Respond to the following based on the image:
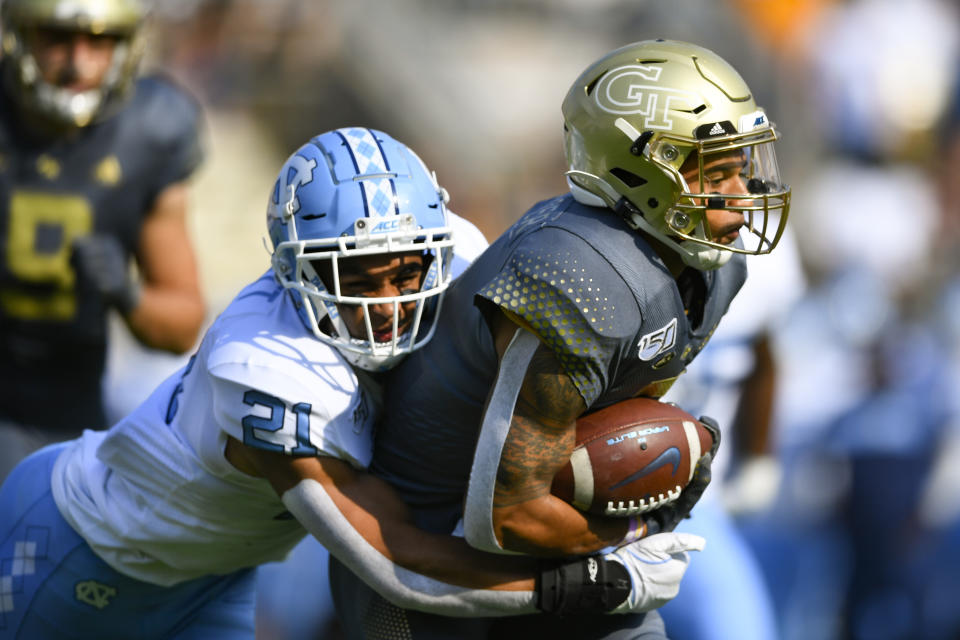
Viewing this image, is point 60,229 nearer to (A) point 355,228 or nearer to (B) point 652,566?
(A) point 355,228

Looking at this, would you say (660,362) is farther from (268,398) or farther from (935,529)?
(935,529)

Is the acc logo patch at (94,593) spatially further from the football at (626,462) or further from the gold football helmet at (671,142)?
the gold football helmet at (671,142)

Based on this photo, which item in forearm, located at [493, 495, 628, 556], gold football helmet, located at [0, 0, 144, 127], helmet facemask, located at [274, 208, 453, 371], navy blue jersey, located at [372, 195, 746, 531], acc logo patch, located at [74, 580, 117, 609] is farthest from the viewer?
gold football helmet, located at [0, 0, 144, 127]

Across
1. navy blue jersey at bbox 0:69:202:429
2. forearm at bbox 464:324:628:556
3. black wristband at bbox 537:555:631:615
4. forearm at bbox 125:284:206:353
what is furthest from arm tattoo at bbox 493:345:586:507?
navy blue jersey at bbox 0:69:202:429

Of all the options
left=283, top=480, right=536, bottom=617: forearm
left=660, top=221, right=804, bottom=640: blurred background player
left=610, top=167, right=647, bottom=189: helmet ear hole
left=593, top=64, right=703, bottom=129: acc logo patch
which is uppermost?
left=593, top=64, right=703, bottom=129: acc logo patch

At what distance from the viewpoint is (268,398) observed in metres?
2.51

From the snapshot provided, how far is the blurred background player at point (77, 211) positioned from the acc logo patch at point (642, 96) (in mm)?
2012

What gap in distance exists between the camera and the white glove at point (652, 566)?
262cm

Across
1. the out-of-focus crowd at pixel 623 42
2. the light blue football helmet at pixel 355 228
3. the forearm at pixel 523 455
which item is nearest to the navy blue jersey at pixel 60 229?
the light blue football helmet at pixel 355 228

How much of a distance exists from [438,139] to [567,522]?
19.2ft

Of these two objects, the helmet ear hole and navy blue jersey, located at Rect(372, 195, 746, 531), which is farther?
the helmet ear hole

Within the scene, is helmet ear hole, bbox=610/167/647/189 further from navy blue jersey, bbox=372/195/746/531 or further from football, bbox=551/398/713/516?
football, bbox=551/398/713/516

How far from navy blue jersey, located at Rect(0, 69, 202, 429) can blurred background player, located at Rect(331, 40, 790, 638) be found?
71.2 inches

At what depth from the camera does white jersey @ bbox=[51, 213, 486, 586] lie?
2.53 metres
